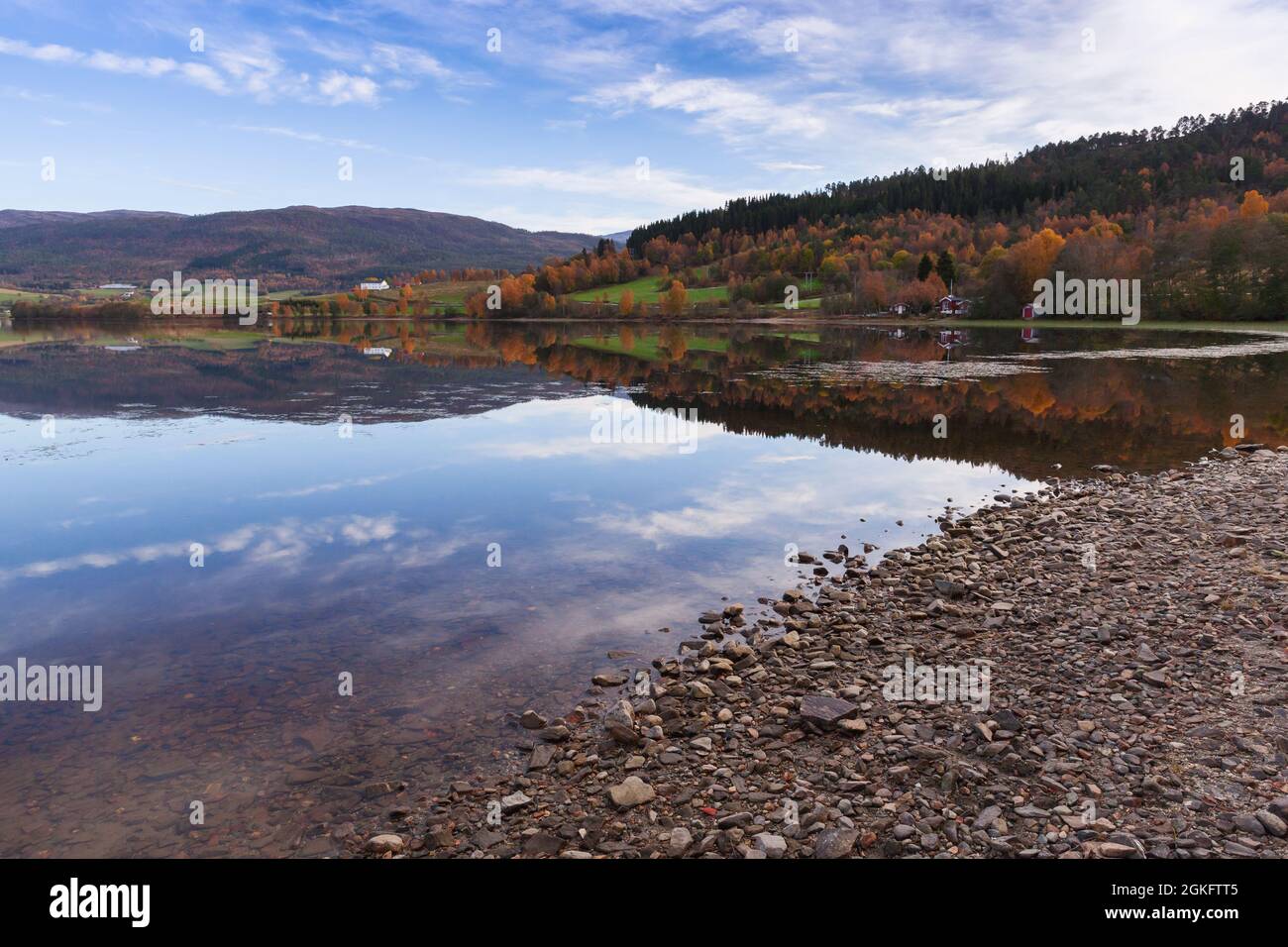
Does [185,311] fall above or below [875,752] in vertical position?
above

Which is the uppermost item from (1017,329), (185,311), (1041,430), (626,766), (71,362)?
(185,311)

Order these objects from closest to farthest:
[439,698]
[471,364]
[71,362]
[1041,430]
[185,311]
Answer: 1. [439,698]
2. [1041,430]
3. [71,362]
4. [471,364]
5. [185,311]

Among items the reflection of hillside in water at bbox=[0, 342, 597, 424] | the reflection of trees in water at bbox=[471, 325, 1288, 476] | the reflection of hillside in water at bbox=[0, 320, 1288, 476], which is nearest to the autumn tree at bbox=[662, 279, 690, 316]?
the reflection of hillside in water at bbox=[0, 320, 1288, 476]

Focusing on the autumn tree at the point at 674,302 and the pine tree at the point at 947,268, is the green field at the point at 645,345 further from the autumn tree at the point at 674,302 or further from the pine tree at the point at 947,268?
the pine tree at the point at 947,268

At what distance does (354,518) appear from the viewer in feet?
63.5

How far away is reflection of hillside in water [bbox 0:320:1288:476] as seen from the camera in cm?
2959

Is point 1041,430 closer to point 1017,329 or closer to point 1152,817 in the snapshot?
point 1152,817

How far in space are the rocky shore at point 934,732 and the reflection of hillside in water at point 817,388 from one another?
42.2ft

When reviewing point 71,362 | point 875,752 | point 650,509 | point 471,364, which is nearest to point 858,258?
point 471,364

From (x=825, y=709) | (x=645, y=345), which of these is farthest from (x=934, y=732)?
(x=645, y=345)

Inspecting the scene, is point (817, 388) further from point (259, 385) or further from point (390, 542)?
point (259, 385)

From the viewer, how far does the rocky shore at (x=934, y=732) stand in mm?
6953

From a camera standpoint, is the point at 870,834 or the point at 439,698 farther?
the point at 439,698

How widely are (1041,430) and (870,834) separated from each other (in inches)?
1100
